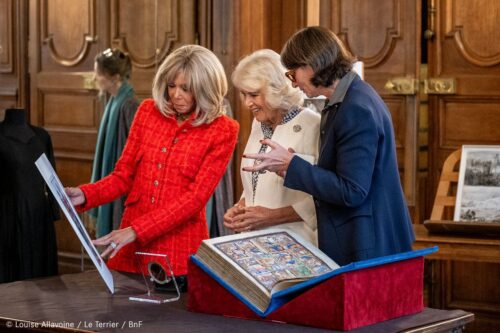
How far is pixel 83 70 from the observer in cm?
603

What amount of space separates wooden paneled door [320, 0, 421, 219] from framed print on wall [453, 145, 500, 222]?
1.11 m

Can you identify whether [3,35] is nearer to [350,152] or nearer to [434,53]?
[434,53]

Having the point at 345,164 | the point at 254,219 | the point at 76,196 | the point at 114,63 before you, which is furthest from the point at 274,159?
the point at 114,63

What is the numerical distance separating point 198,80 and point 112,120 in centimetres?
234

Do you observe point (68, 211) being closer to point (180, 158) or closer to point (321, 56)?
point (180, 158)

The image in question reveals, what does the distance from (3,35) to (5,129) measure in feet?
7.34

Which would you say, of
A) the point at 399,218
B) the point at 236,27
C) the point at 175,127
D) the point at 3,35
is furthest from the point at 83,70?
the point at 399,218

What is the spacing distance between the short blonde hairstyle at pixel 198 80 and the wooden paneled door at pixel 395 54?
8.76 feet

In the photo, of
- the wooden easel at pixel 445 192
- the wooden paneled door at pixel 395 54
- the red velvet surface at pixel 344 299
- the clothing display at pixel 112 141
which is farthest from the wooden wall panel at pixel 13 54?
the red velvet surface at pixel 344 299

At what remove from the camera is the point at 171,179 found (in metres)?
3.59

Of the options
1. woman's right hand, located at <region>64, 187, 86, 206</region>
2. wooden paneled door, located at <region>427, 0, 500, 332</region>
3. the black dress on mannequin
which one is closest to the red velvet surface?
woman's right hand, located at <region>64, 187, 86, 206</region>

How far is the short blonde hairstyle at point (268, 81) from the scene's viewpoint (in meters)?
3.54

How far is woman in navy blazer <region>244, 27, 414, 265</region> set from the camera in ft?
9.78

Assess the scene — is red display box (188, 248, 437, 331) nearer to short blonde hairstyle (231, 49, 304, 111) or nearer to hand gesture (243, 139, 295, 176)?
hand gesture (243, 139, 295, 176)
